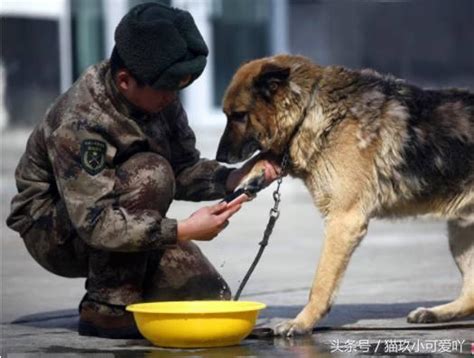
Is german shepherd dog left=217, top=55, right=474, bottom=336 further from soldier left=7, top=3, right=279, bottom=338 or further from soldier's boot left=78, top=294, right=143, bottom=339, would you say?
soldier's boot left=78, top=294, right=143, bottom=339

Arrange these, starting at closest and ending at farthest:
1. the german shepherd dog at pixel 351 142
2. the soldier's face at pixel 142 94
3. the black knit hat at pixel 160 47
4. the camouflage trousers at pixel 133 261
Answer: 1. the black knit hat at pixel 160 47
2. the soldier's face at pixel 142 94
3. the camouflage trousers at pixel 133 261
4. the german shepherd dog at pixel 351 142

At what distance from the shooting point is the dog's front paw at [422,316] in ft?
18.3

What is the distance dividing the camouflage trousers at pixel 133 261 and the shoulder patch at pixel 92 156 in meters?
0.16

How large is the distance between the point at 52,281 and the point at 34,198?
1833 mm

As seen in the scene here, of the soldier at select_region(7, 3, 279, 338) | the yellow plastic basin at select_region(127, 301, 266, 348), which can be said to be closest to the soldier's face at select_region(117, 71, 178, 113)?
the soldier at select_region(7, 3, 279, 338)

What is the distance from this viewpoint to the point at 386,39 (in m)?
17.0

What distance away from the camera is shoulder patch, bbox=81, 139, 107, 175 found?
5.02 meters

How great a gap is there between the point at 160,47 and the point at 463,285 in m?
1.98

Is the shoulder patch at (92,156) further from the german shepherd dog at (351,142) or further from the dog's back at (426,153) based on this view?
the dog's back at (426,153)

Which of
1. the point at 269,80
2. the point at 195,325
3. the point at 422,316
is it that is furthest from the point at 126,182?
the point at 422,316

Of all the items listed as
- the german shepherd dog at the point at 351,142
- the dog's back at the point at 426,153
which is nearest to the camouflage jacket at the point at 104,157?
the german shepherd dog at the point at 351,142

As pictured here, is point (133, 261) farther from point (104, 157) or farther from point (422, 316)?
point (422, 316)

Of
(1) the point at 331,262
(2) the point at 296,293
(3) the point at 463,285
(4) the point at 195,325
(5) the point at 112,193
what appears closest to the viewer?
(4) the point at 195,325

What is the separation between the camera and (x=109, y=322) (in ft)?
17.3
